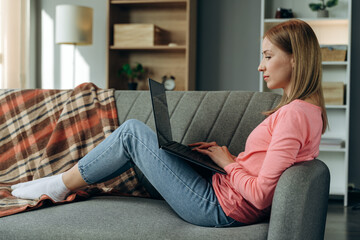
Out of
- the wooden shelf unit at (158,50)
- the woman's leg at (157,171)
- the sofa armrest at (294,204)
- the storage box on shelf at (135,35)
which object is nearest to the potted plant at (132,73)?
the wooden shelf unit at (158,50)

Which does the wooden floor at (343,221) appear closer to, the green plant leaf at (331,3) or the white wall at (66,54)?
the green plant leaf at (331,3)

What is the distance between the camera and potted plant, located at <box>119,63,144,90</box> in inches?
158

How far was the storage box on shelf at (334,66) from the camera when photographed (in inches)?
148

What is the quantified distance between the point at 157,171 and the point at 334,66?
111 inches

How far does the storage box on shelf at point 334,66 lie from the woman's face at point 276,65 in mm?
2246

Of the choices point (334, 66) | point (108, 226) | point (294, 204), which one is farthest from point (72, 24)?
point (294, 204)

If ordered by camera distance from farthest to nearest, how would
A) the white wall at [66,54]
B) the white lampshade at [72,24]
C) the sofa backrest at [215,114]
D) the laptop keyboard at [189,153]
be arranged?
the white wall at [66,54] → the white lampshade at [72,24] → the sofa backrest at [215,114] → the laptop keyboard at [189,153]

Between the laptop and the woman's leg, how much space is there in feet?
0.15

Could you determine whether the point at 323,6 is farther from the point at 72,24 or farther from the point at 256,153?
the point at 256,153

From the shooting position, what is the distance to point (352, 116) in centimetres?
409

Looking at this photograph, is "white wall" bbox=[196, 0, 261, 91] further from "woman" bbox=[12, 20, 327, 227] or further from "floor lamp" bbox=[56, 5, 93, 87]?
"woman" bbox=[12, 20, 327, 227]

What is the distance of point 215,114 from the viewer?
2.04m

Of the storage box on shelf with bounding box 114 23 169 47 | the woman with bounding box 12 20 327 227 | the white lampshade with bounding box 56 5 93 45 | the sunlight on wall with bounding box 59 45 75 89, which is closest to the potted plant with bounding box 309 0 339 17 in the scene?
the storage box on shelf with bounding box 114 23 169 47

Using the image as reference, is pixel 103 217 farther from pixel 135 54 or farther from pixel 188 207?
pixel 135 54
